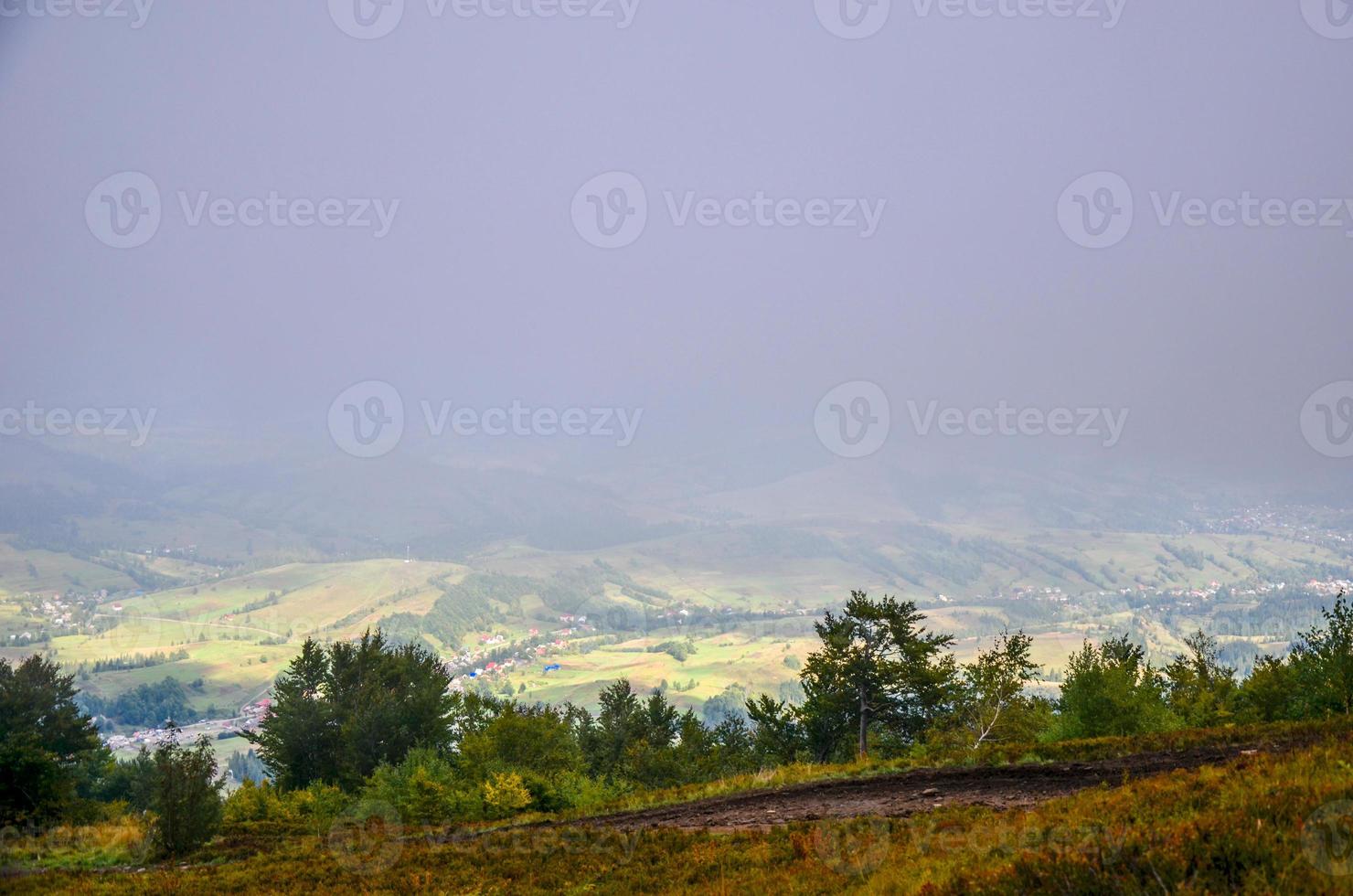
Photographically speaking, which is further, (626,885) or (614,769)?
(614,769)

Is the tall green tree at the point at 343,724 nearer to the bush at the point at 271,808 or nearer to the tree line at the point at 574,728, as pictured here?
the tree line at the point at 574,728

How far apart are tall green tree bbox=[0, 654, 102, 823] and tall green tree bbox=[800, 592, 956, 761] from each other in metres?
32.5

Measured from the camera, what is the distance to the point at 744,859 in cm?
1205

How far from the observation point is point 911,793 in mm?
16141

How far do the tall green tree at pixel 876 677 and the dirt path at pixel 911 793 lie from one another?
18051mm

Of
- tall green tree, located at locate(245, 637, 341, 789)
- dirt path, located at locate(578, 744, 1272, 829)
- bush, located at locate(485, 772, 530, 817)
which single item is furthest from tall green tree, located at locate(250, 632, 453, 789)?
dirt path, located at locate(578, 744, 1272, 829)

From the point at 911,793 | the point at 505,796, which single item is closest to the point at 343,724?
the point at 505,796

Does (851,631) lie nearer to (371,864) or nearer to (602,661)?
(371,864)

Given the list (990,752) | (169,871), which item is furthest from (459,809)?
(990,752)

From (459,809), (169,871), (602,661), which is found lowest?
(602,661)

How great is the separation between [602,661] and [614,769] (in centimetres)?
A: 15256

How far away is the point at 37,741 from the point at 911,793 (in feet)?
118

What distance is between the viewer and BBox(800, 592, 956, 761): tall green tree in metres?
35.6

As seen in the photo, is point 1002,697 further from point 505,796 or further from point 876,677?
point 505,796
